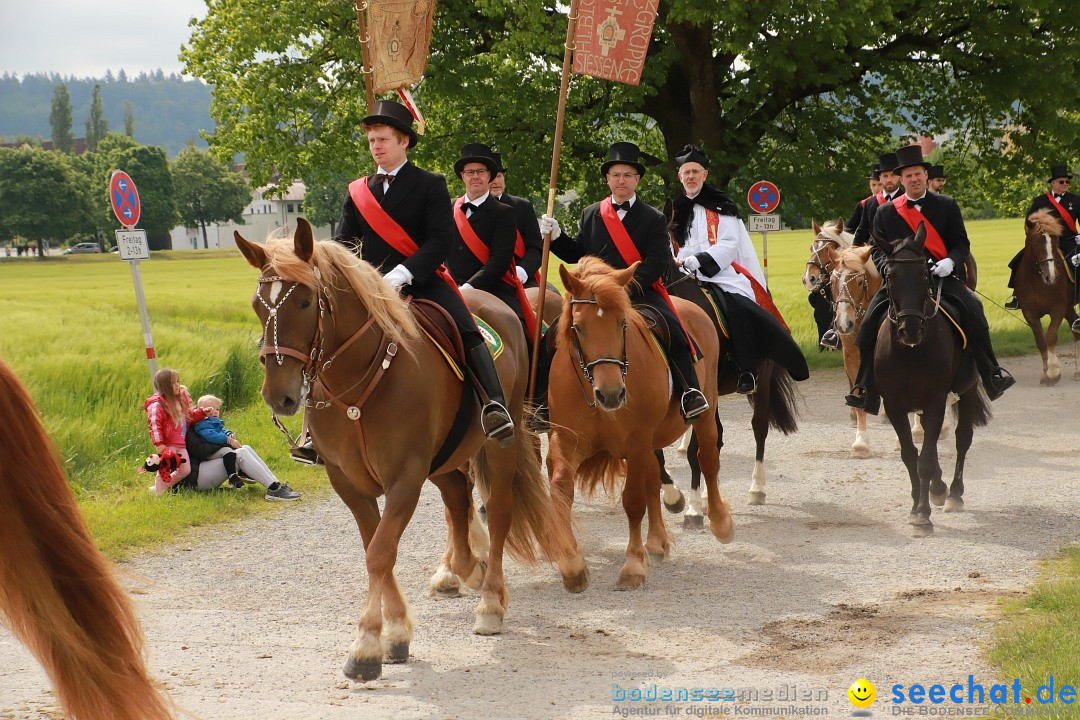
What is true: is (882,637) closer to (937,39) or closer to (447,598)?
(447,598)

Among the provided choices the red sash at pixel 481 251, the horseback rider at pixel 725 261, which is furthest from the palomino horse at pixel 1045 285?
the red sash at pixel 481 251

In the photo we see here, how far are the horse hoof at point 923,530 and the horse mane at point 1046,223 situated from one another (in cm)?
968

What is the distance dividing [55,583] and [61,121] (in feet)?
680

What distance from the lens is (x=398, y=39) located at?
30.1 feet

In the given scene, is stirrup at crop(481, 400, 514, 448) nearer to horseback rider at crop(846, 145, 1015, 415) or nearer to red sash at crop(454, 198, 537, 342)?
red sash at crop(454, 198, 537, 342)

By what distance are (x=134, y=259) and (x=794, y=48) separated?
10.7m

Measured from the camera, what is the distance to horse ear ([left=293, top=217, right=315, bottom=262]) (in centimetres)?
558

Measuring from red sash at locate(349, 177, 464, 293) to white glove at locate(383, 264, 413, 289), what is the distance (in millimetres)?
304

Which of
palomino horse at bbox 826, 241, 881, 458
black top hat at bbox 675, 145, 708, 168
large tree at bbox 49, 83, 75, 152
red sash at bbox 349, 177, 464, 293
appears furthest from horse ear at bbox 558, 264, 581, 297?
large tree at bbox 49, 83, 75, 152

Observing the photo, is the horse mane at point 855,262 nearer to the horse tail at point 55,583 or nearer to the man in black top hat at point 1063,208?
the man in black top hat at point 1063,208

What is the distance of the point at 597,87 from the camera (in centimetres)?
2111

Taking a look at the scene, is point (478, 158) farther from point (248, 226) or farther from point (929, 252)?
point (248, 226)

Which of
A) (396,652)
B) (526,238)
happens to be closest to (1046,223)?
(526,238)

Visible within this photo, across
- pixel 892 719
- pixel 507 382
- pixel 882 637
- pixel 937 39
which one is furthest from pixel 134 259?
pixel 937 39
